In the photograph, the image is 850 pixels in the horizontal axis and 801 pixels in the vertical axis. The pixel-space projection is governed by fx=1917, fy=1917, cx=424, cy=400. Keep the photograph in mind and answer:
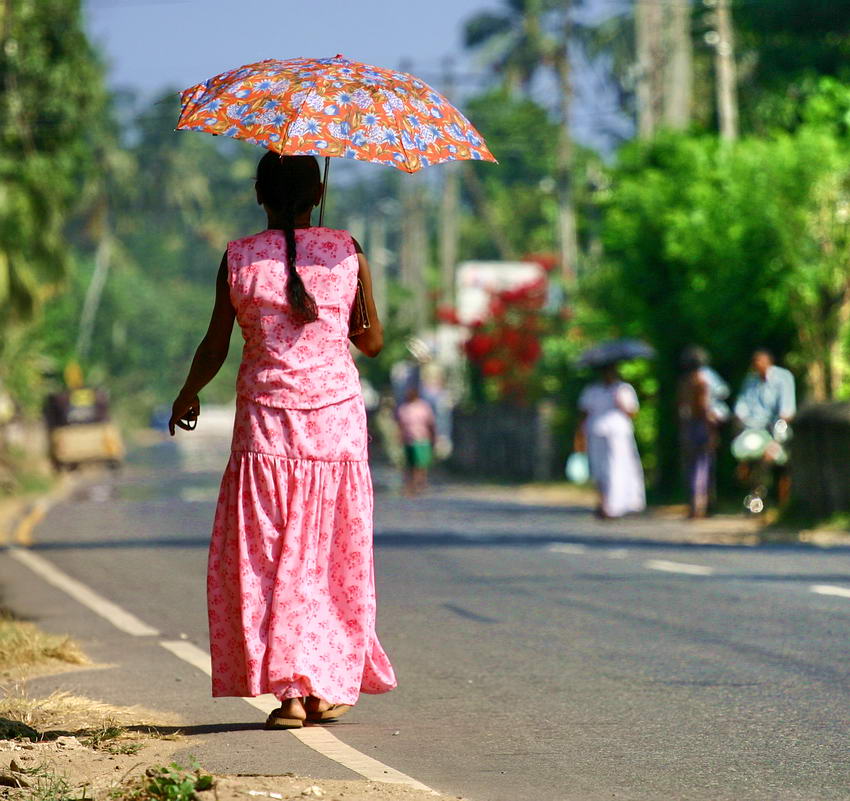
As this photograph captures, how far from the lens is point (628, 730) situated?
676cm

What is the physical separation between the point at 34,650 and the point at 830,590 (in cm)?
486

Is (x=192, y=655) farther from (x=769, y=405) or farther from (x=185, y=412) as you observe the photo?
(x=769, y=405)

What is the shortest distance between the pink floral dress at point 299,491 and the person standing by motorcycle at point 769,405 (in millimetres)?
13547

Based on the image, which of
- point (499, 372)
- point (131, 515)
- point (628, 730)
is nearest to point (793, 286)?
point (131, 515)

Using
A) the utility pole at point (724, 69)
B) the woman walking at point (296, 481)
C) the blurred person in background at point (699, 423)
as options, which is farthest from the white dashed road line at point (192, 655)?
the utility pole at point (724, 69)

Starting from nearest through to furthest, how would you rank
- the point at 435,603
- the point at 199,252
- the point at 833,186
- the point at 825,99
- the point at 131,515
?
the point at 435,603
the point at 833,186
the point at 825,99
the point at 131,515
the point at 199,252

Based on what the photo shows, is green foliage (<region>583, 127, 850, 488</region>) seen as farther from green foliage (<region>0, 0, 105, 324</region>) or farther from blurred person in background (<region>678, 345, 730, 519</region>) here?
green foliage (<region>0, 0, 105, 324</region>)

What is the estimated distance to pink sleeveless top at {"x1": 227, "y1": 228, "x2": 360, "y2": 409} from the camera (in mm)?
6555

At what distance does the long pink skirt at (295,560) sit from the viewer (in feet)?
Answer: 21.0

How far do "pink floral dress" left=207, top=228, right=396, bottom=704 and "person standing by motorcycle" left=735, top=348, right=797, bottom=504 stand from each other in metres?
13.5

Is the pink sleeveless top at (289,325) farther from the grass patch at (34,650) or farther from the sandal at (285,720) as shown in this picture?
the grass patch at (34,650)

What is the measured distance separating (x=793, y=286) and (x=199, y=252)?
10231 cm

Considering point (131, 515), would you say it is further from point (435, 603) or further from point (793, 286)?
point (435, 603)

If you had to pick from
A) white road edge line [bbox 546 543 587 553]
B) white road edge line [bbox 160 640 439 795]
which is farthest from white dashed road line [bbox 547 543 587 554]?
white road edge line [bbox 160 640 439 795]
